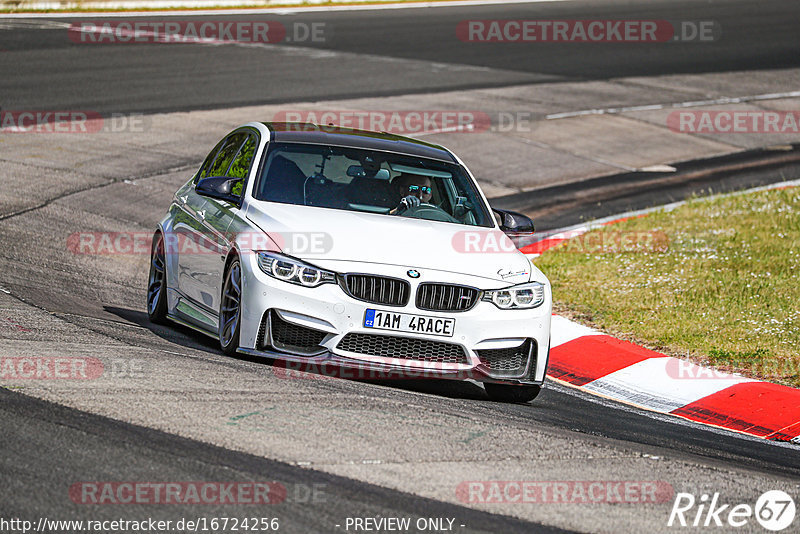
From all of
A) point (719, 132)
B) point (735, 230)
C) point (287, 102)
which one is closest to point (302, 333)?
point (735, 230)

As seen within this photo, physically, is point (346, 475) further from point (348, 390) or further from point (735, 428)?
point (735, 428)

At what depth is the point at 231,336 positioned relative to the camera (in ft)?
25.5

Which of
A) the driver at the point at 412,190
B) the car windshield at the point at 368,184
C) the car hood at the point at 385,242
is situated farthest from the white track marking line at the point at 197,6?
the car hood at the point at 385,242

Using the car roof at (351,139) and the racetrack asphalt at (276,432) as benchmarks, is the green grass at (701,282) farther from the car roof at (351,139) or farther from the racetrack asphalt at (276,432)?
the car roof at (351,139)

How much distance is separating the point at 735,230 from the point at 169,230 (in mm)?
7449

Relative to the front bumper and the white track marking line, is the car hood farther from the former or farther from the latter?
the white track marking line

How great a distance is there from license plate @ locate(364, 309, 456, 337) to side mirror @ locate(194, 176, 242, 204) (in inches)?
63.5

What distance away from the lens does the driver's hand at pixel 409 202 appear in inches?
338

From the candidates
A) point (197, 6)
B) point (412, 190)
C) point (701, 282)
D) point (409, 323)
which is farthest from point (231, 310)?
point (197, 6)

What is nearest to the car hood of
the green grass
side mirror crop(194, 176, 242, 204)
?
side mirror crop(194, 176, 242, 204)

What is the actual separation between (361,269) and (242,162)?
6.70 feet

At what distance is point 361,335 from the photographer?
7344 mm

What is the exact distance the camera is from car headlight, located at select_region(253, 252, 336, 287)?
736 cm

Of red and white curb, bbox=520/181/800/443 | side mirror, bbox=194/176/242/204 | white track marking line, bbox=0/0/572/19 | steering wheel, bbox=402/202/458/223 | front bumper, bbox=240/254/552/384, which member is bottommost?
red and white curb, bbox=520/181/800/443
